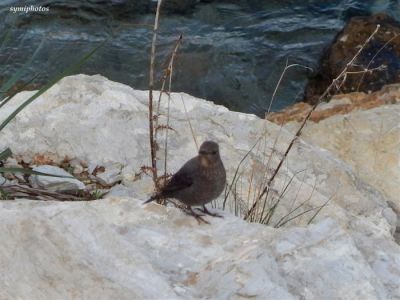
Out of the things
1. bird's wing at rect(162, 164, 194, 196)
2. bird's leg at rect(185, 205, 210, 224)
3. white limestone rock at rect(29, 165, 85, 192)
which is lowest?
white limestone rock at rect(29, 165, 85, 192)

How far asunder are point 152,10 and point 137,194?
21.4 ft

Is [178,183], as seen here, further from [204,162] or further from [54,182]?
[54,182]

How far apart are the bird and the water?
5201 millimetres

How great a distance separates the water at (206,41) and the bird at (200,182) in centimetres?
520

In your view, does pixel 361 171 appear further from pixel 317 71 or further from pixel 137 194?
pixel 317 71

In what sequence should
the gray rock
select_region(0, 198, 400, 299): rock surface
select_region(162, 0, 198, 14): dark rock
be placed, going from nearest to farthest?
select_region(0, 198, 400, 299): rock surface
the gray rock
select_region(162, 0, 198, 14): dark rock

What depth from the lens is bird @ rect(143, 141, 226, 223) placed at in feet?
13.9

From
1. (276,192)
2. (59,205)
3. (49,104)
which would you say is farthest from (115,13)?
(59,205)

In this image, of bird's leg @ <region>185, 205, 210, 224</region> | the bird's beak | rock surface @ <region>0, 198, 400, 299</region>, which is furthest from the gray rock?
rock surface @ <region>0, 198, 400, 299</region>

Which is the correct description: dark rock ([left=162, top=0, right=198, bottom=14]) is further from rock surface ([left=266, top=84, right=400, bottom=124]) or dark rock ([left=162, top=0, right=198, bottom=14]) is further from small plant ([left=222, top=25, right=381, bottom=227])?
small plant ([left=222, top=25, right=381, bottom=227])

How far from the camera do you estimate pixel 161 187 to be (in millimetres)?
4473

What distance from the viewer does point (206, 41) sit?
10656 millimetres

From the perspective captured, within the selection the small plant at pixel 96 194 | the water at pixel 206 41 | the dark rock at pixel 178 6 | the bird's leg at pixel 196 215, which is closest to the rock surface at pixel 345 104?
the water at pixel 206 41

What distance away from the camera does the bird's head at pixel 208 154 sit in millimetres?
4301
